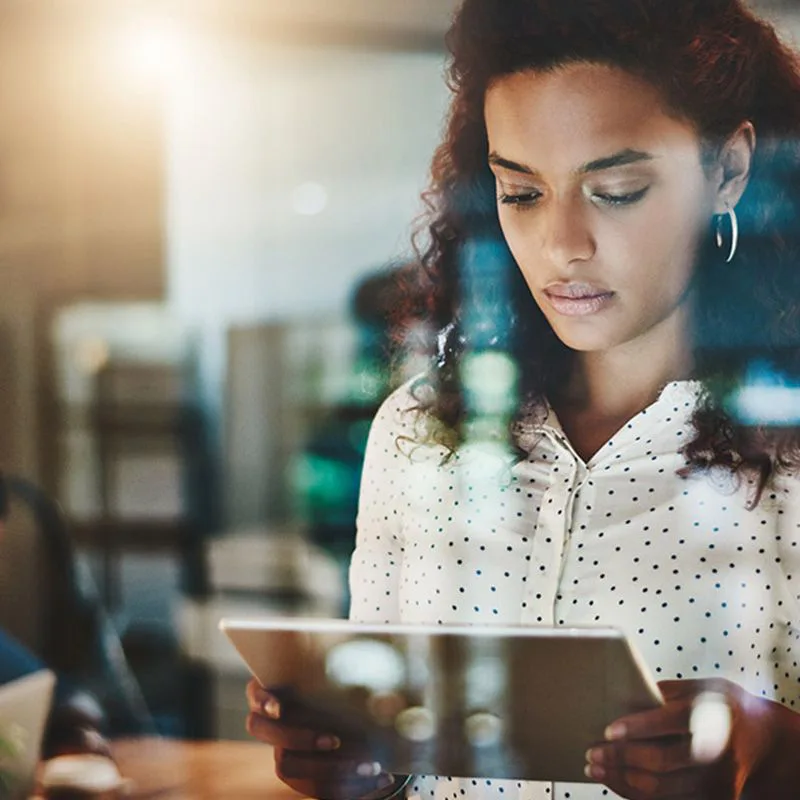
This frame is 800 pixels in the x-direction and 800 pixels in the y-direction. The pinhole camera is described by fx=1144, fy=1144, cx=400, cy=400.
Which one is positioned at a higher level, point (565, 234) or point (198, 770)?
point (565, 234)

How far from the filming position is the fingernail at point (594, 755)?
1.59 metres

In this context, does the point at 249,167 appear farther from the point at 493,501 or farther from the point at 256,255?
the point at 493,501

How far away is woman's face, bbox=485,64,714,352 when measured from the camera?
1.54 meters

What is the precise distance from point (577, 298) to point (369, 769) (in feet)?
2.51

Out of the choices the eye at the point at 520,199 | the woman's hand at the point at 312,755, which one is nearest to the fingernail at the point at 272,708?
the woman's hand at the point at 312,755

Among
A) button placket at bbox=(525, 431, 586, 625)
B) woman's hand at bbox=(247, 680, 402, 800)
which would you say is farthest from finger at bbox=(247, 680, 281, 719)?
button placket at bbox=(525, 431, 586, 625)

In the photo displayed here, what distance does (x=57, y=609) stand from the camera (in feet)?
6.24

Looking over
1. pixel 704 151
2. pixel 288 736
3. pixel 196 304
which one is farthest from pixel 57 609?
pixel 704 151

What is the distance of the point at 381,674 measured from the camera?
1663 mm

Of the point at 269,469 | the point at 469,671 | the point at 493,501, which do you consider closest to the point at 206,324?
the point at 269,469

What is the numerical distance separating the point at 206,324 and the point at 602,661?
31.0 inches

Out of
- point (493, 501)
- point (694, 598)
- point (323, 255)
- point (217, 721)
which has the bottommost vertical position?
point (217, 721)

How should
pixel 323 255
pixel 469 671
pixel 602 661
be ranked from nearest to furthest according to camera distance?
pixel 602 661 → pixel 469 671 → pixel 323 255

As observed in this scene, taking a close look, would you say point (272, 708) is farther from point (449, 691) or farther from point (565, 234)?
point (565, 234)
